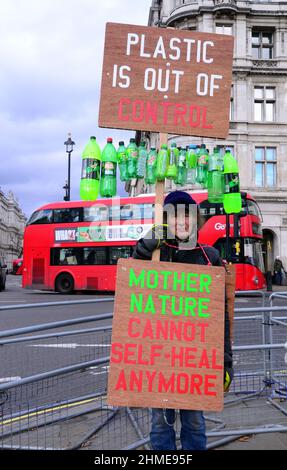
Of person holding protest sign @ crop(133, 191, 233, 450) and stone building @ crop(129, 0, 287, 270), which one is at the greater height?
stone building @ crop(129, 0, 287, 270)

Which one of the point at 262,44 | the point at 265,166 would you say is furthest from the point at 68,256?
the point at 262,44

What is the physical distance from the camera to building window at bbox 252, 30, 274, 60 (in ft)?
110

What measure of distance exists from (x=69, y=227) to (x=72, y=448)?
719 inches

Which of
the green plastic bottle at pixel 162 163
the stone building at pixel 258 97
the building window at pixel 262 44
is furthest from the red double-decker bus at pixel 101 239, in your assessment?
the building window at pixel 262 44

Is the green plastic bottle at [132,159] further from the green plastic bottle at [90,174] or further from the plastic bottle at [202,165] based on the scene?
the plastic bottle at [202,165]

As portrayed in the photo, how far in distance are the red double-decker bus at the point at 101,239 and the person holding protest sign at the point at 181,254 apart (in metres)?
15.7

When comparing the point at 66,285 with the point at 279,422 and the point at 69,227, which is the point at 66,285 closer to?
the point at 69,227

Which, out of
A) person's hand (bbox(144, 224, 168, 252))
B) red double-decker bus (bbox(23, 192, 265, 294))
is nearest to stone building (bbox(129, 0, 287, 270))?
red double-decker bus (bbox(23, 192, 265, 294))

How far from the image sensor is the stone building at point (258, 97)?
3167 centimetres

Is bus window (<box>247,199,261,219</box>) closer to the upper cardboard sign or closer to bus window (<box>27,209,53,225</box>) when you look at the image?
bus window (<box>27,209,53,225</box>)

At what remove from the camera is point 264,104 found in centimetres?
3309

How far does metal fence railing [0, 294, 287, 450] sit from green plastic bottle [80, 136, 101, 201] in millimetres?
1060

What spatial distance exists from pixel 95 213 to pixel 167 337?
18359 mm

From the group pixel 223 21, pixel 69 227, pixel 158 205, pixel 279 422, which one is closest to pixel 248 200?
pixel 69 227
